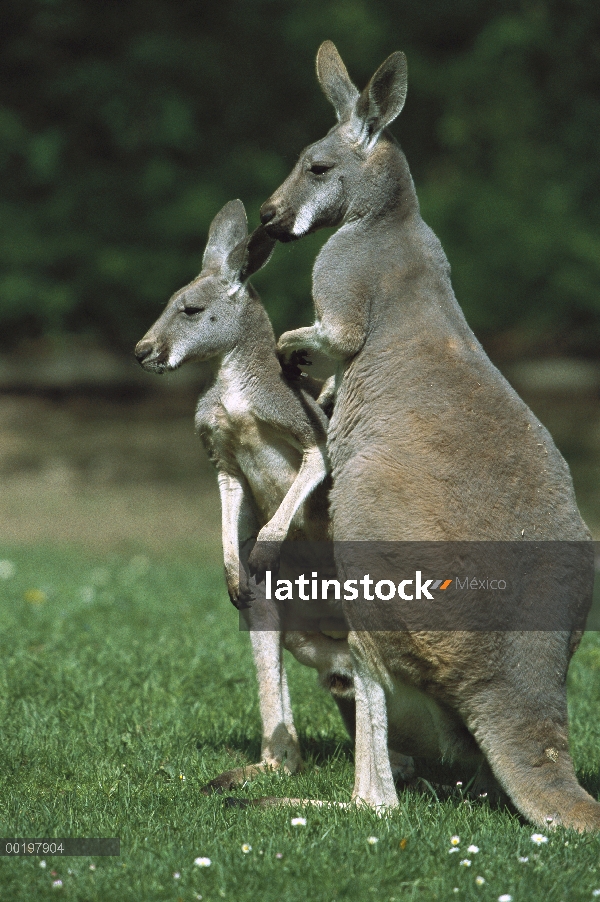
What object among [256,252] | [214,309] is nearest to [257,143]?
[256,252]

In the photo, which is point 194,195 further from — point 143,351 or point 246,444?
point 246,444

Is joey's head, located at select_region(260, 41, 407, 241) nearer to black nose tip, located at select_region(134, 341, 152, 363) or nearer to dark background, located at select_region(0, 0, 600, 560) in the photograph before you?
black nose tip, located at select_region(134, 341, 152, 363)

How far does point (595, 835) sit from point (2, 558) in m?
7.53

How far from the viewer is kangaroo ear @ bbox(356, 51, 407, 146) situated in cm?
407

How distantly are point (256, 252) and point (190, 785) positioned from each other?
2167 mm

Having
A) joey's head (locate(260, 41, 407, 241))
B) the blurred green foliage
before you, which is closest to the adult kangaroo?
joey's head (locate(260, 41, 407, 241))

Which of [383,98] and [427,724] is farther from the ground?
[383,98]

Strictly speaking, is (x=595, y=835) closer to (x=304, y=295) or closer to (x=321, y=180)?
(x=321, y=180)

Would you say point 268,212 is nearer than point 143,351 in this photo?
Yes

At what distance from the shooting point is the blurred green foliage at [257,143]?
48.2 ft

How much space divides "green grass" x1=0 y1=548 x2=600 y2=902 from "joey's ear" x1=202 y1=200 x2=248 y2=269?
2.03 metres

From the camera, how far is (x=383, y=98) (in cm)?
414

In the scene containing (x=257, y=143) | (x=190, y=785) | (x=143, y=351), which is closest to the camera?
(x=190, y=785)

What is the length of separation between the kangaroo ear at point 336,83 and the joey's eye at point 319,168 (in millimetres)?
219
